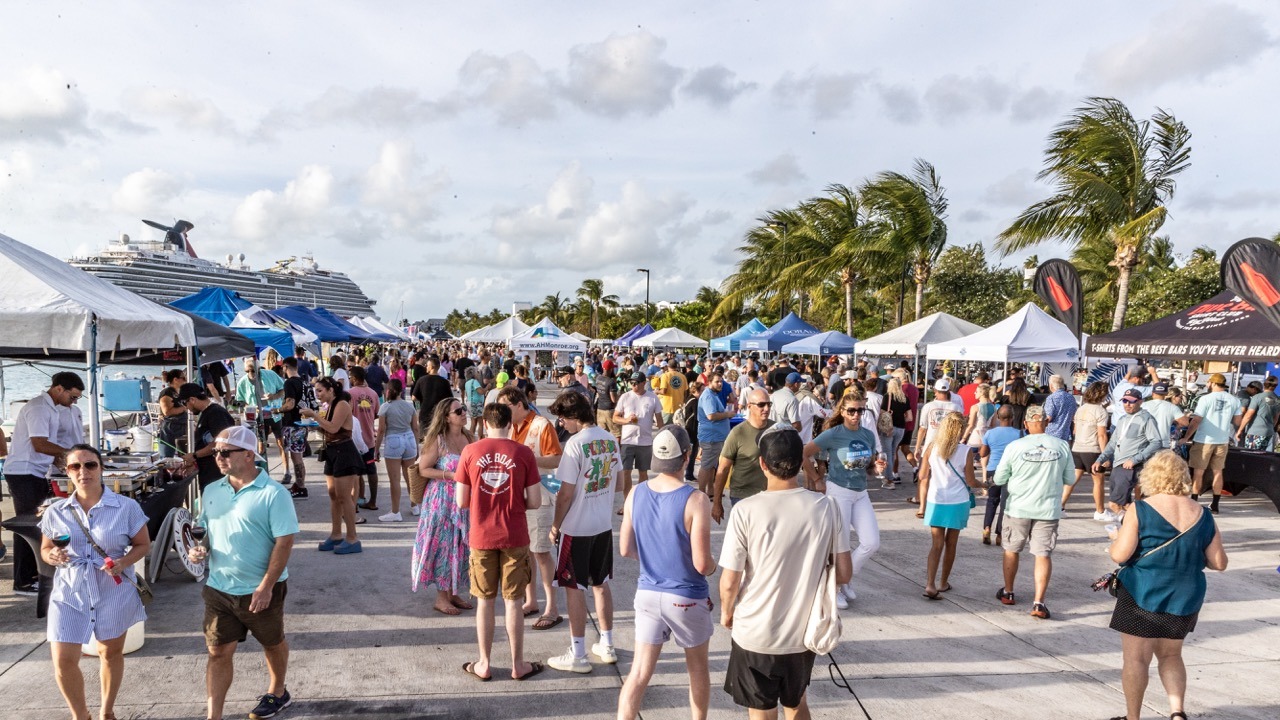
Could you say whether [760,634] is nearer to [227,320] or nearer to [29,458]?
[29,458]

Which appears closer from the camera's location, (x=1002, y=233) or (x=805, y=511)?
(x=805, y=511)

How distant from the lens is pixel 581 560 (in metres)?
4.18

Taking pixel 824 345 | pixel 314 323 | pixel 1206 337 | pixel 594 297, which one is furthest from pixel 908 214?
pixel 594 297

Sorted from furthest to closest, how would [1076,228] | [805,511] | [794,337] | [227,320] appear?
[794,337]
[1076,228]
[227,320]
[805,511]

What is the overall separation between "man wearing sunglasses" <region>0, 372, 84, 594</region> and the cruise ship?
4513 cm

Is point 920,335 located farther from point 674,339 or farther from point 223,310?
point 223,310

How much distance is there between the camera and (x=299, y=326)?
1669 cm

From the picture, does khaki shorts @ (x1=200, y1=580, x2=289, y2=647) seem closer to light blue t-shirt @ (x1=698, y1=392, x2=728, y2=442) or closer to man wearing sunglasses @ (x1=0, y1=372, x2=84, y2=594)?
man wearing sunglasses @ (x1=0, y1=372, x2=84, y2=594)

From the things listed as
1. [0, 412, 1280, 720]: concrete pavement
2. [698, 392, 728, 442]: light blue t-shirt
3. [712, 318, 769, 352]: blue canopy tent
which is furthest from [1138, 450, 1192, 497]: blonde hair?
[712, 318, 769, 352]: blue canopy tent

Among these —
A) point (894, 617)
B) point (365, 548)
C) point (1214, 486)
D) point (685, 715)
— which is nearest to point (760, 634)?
point (685, 715)

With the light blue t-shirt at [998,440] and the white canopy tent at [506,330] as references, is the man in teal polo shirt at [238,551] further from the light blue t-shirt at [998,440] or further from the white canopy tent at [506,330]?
the white canopy tent at [506,330]

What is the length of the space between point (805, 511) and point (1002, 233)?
46.4 feet

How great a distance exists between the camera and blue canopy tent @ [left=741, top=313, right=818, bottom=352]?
1989 centimetres

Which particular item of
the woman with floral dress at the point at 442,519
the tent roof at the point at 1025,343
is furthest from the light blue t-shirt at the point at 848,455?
the tent roof at the point at 1025,343
